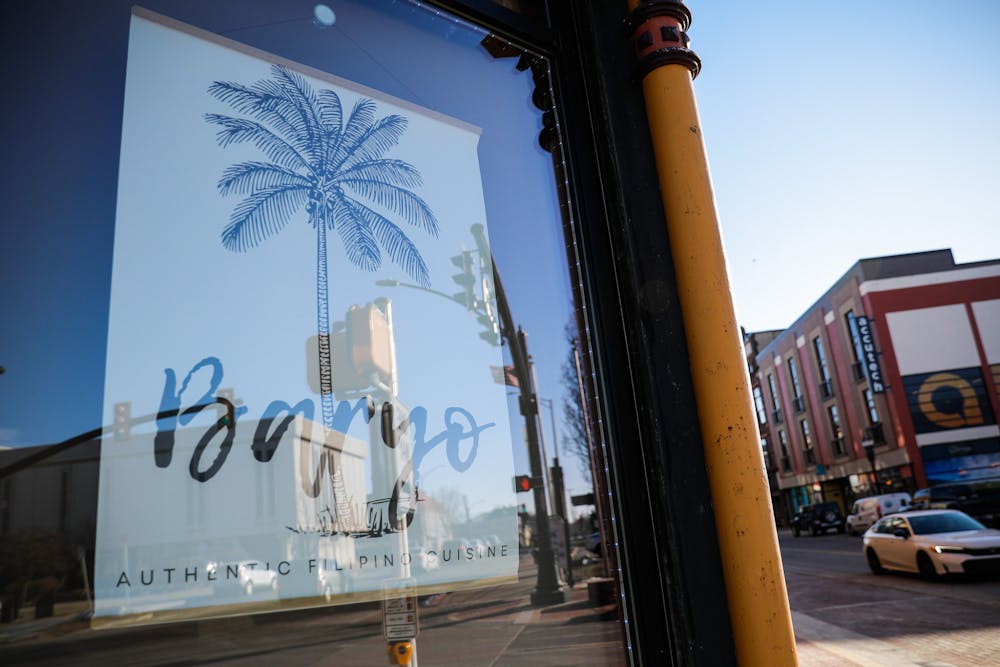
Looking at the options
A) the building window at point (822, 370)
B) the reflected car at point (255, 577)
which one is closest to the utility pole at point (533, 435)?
the reflected car at point (255, 577)

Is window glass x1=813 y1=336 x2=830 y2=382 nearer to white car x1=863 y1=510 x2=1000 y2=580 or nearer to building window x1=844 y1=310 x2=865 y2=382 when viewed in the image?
building window x1=844 y1=310 x2=865 y2=382

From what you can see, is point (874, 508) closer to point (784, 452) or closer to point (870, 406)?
point (870, 406)

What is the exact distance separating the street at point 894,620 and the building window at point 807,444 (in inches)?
1057

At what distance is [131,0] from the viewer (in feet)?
5.46

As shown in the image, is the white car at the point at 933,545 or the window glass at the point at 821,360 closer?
the white car at the point at 933,545

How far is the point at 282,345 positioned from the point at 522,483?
768mm

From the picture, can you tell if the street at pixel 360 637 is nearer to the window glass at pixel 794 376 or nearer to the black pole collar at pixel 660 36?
the black pole collar at pixel 660 36

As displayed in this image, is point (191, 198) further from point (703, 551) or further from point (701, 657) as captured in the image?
point (701, 657)

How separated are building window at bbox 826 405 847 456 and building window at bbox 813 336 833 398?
34.1 inches

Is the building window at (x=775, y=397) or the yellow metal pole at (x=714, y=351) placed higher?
the building window at (x=775, y=397)

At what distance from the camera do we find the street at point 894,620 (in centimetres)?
729

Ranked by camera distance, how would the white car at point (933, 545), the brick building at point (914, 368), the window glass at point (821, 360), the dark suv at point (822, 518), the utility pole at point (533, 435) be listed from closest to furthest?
the utility pole at point (533, 435) → the white car at point (933, 545) → the brick building at point (914, 368) → the dark suv at point (822, 518) → the window glass at point (821, 360)

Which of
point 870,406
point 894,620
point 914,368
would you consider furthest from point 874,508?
point 894,620

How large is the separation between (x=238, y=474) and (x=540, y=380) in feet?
3.00
